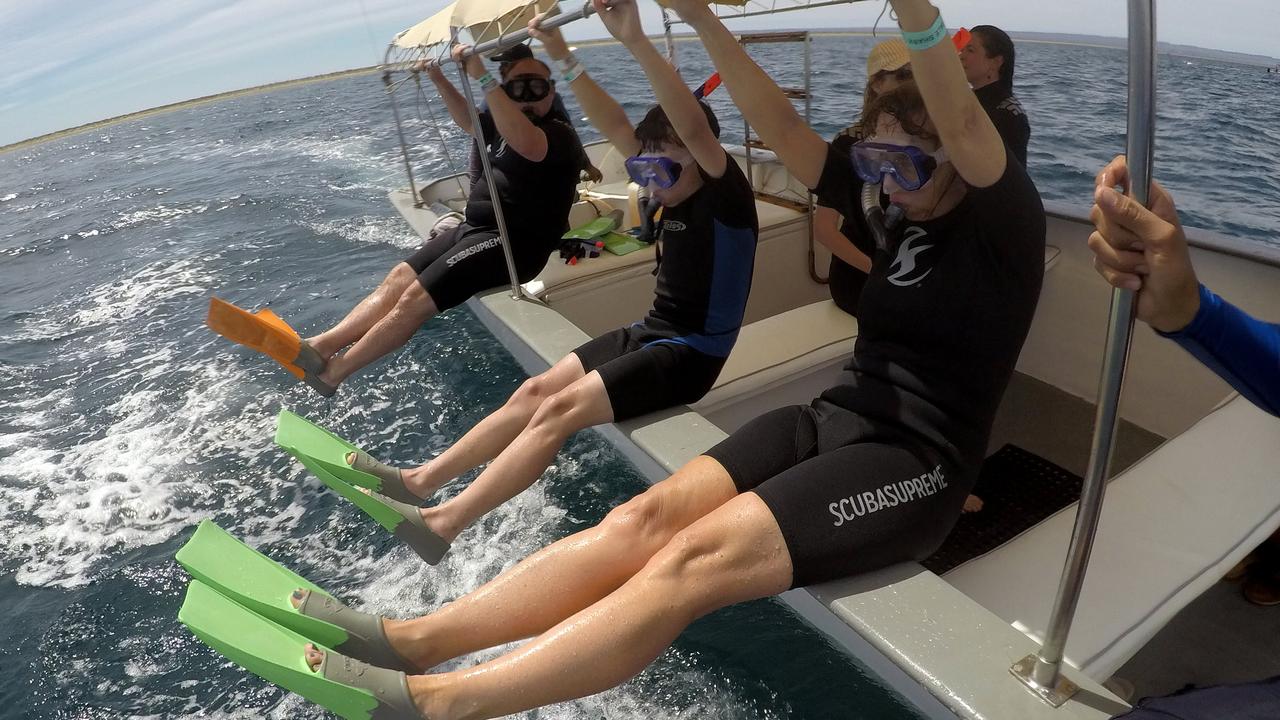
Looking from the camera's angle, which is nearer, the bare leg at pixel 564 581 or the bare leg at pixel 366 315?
the bare leg at pixel 564 581

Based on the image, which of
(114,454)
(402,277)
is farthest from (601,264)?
(114,454)

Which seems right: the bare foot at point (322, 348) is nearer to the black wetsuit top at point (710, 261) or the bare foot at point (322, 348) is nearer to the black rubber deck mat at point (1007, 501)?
the black wetsuit top at point (710, 261)

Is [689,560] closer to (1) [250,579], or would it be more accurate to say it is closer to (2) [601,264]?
(1) [250,579]

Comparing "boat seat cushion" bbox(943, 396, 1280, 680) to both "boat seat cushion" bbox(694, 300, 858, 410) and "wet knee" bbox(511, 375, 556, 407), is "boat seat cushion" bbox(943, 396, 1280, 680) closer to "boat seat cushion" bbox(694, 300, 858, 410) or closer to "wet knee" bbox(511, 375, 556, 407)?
"boat seat cushion" bbox(694, 300, 858, 410)

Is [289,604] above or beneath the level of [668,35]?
beneath

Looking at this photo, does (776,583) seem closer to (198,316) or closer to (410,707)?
(410,707)

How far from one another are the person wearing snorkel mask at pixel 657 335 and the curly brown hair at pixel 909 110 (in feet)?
2.29

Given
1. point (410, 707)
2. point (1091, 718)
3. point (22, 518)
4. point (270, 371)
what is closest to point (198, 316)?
point (270, 371)

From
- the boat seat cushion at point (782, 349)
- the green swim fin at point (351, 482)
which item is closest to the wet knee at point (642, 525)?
the green swim fin at point (351, 482)

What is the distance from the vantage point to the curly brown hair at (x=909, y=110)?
59.5 inches

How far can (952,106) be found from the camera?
1393 millimetres

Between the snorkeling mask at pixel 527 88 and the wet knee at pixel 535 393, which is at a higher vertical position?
the snorkeling mask at pixel 527 88

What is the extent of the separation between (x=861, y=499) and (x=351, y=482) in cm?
166

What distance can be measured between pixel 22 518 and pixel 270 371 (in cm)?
148
